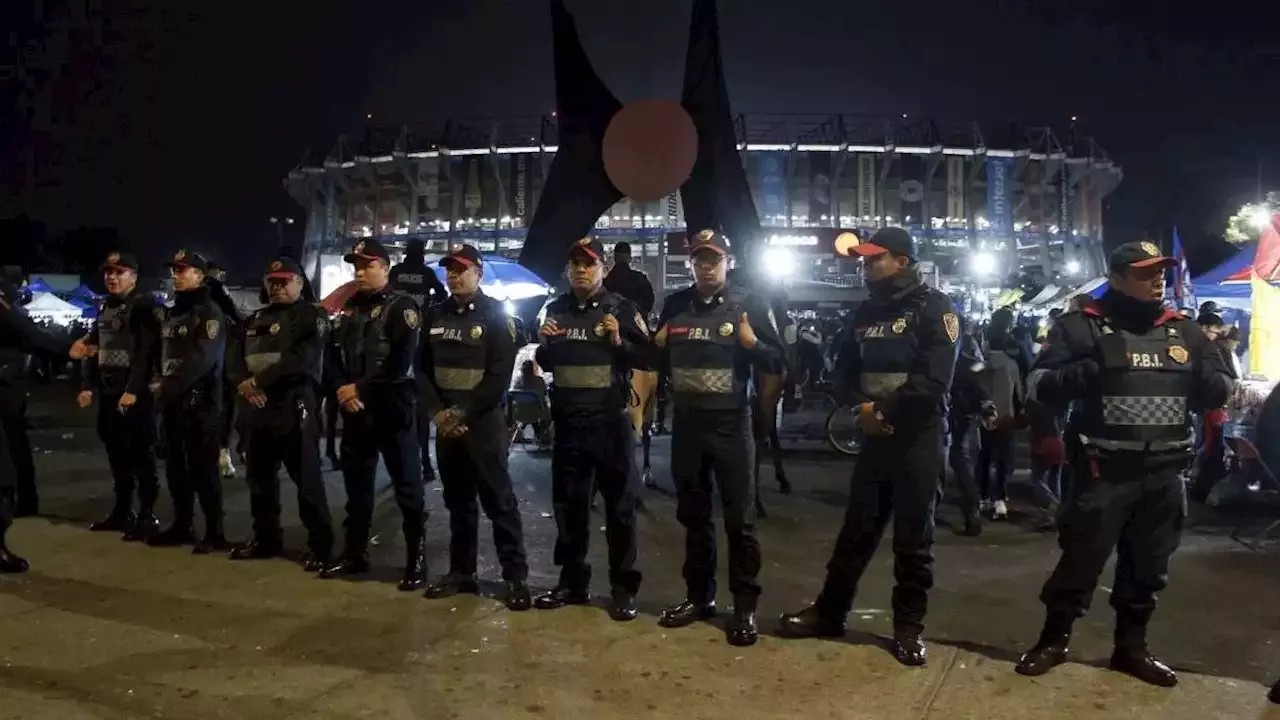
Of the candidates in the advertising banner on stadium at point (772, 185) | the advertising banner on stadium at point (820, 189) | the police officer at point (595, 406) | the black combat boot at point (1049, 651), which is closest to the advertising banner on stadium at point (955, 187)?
the advertising banner on stadium at point (820, 189)

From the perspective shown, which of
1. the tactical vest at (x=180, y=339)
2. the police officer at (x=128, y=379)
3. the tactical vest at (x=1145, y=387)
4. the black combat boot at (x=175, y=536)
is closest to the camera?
the tactical vest at (x=1145, y=387)

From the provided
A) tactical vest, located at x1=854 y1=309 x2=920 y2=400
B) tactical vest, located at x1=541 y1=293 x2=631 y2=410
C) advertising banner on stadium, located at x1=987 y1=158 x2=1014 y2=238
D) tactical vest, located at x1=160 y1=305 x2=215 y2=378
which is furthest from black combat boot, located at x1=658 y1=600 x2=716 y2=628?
advertising banner on stadium, located at x1=987 y1=158 x2=1014 y2=238

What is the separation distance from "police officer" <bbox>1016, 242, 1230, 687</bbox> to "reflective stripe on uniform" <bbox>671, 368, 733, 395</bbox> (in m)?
1.47

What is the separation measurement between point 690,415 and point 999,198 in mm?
43724

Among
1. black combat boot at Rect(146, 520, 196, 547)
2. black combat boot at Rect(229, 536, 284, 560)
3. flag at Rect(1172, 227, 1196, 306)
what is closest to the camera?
black combat boot at Rect(229, 536, 284, 560)

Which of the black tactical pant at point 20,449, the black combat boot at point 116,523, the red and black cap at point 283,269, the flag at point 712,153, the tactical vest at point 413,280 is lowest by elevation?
the black combat boot at point 116,523

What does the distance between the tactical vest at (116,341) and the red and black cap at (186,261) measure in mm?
584

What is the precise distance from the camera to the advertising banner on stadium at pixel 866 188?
4606 centimetres

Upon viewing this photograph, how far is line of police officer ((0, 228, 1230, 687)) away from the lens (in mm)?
4156

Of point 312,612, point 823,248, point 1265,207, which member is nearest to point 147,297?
point 312,612

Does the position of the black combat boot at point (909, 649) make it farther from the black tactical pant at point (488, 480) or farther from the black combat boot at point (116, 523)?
the black combat boot at point (116, 523)

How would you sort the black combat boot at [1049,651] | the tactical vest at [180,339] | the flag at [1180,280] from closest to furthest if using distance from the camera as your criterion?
1. the black combat boot at [1049,651]
2. the tactical vest at [180,339]
3. the flag at [1180,280]

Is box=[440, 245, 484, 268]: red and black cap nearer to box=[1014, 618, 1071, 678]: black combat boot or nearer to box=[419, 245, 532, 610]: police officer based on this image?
box=[419, 245, 532, 610]: police officer

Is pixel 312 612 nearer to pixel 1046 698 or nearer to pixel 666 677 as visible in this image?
pixel 666 677
